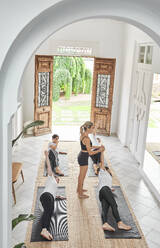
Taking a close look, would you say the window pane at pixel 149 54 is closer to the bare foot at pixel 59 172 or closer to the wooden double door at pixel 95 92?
the wooden double door at pixel 95 92

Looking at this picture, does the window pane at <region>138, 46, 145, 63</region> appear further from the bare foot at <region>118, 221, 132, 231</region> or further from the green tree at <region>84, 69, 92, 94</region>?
the green tree at <region>84, 69, 92, 94</region>

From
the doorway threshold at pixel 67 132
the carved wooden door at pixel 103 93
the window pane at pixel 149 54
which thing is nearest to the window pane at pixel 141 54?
the window pane at pixel 149 54

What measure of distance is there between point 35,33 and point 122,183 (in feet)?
15.9

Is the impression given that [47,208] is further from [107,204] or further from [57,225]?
[107,204]

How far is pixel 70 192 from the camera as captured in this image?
554 cm

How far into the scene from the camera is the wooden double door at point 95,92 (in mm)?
9031

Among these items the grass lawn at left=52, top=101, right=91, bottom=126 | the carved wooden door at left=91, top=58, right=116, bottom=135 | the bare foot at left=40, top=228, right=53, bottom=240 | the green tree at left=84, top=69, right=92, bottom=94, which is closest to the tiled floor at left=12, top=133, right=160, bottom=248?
the bare foot at left=40, top=228, right=53, bottom=240

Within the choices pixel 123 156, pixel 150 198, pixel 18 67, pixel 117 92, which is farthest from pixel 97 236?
pixel 117 92

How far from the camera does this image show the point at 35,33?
1.95 m

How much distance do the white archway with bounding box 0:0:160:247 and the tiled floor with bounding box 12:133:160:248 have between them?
107 inches

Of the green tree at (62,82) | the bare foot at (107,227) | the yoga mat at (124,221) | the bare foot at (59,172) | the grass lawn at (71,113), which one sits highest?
the green tree at (62,82)

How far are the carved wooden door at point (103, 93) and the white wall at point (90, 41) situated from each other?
0.22m

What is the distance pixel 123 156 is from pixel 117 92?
2629 millimetres

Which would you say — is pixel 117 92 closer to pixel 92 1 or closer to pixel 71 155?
pixel 71 155
